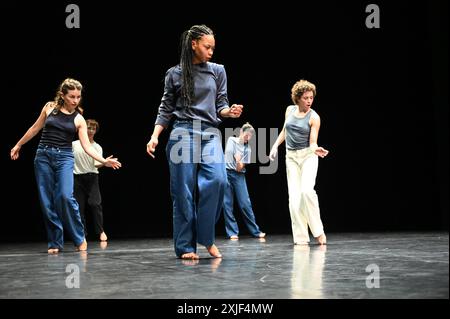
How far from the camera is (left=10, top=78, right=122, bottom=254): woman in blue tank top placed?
4992mm

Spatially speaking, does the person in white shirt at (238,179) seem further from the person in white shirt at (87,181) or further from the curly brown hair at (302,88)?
the curly brown hair at (302,88)

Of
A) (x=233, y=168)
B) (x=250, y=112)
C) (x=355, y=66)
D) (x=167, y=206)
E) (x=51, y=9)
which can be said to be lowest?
(x=167, y=206)

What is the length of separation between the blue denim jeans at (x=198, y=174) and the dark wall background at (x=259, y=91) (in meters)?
3.63

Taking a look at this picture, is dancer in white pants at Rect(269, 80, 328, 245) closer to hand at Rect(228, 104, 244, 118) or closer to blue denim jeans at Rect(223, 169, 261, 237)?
→ blue denim jeans at Rect(223, 169, 261, 237)

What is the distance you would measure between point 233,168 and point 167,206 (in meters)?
1.53

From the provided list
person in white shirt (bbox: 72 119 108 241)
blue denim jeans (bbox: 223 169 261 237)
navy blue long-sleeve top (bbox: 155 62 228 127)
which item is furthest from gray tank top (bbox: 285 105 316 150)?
person in white shirt (bbox: 72 119 108 241)

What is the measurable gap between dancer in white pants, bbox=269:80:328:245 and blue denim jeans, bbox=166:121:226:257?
5.20ft

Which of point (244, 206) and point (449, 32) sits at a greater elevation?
point (449, 32)

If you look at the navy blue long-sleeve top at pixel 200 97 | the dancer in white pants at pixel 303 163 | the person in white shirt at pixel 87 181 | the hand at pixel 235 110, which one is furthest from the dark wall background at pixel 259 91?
the hand at pixel 235 110

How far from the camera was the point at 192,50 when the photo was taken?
4008mm

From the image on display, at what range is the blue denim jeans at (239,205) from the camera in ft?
22.7
